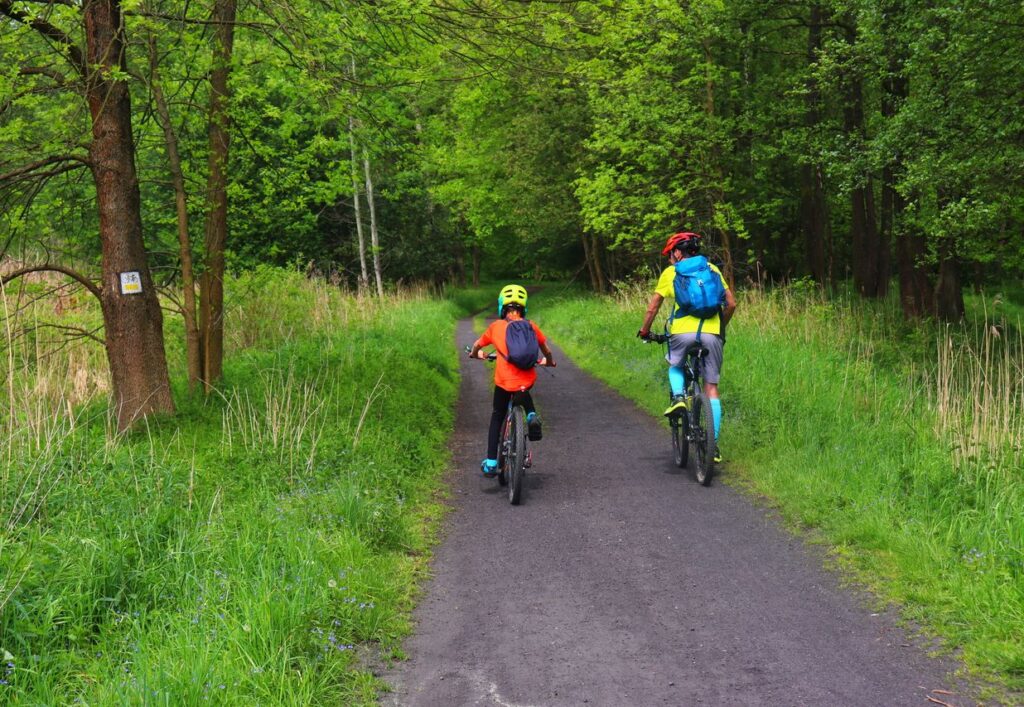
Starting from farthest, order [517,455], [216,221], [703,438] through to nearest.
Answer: [216,221]
[703,438]
[517,455]

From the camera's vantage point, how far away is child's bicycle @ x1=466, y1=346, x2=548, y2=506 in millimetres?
7117

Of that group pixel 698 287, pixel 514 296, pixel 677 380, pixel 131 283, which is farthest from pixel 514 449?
pixel 131 283

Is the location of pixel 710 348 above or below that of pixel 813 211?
below

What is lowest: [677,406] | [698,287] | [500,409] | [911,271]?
[677,406]

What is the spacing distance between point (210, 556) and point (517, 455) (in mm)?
2921

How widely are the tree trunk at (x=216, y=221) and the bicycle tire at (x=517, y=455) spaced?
4.16 meters

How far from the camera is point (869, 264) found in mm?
21094

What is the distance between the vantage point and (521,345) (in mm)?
7348

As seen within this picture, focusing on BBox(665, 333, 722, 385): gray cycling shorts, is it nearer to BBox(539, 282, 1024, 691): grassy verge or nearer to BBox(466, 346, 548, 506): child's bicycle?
BBox(539, 282, 1024, 691): grassy verge

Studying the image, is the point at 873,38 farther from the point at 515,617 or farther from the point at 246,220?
the point at 515,617

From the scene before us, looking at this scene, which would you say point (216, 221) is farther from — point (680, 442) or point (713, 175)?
point (713, 175)

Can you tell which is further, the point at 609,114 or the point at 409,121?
the point at 609,114

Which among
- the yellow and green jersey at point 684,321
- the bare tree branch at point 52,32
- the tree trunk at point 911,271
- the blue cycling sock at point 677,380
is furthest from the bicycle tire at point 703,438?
the tree trunk at point 911,271

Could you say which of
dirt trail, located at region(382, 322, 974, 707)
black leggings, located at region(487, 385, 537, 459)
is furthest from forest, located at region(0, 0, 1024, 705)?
black leggings, located at region(487, 385, 537, 459)
